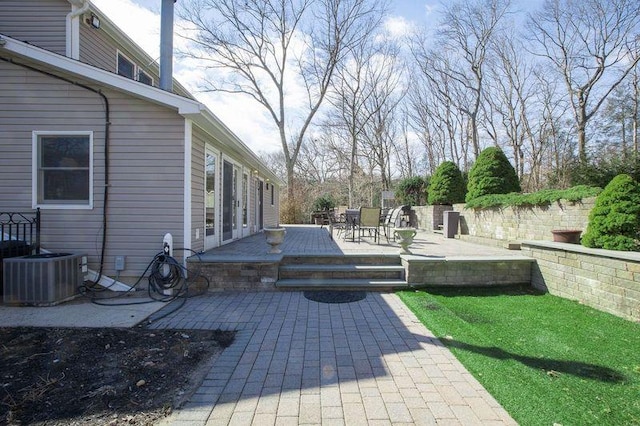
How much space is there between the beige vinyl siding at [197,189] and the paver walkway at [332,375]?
6.04 feet

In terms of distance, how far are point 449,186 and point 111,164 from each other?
11.1 metres

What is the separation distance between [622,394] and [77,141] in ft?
23.6

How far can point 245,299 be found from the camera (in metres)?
4.98

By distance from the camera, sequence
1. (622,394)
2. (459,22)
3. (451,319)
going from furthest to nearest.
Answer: (459,22) → (451,319) → (622,394)

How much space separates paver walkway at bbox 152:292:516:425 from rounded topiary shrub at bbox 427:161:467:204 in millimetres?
9669

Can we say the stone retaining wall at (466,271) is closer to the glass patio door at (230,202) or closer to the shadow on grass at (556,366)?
the shadow on grass at (556,366)

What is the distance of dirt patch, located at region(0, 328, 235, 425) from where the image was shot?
2266mm

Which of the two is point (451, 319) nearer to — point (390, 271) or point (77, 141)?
point (390, 271)

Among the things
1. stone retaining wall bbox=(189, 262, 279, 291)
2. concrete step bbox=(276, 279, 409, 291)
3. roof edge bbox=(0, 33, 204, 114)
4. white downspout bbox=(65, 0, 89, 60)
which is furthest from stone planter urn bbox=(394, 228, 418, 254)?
white downspout bbox=(65, 0, 89, 60)

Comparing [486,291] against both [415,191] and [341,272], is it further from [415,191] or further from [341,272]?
[415,191]

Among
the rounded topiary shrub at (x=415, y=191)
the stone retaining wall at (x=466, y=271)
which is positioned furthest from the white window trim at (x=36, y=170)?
the rounded topiary shrub at (x=415, y=191)

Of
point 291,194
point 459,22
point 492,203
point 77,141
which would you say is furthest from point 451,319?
point 459,22

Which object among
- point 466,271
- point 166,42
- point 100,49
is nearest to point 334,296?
point 466,271

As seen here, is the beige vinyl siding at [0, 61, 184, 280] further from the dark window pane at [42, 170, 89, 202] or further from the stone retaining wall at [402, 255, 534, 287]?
the stone retaining wall at [402, 255, 534, 287]
